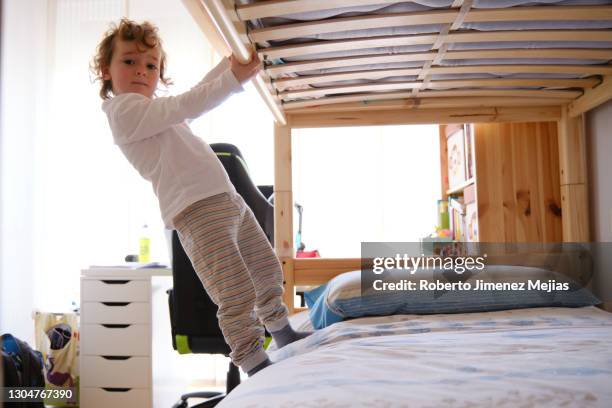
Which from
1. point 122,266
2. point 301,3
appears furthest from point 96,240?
point 301,3

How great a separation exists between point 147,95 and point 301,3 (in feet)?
1.61

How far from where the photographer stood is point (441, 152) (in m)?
2.52

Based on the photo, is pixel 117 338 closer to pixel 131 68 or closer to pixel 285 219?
pixel 285 219

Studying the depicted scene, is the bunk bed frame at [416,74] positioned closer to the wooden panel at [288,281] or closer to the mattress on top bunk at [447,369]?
the wooden panel at [288,281]

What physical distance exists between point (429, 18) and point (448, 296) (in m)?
0.68

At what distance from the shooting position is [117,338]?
200cm

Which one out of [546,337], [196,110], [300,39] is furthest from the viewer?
[300,39]

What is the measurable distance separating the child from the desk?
983 mm

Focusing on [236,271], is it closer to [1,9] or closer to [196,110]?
[196,110]

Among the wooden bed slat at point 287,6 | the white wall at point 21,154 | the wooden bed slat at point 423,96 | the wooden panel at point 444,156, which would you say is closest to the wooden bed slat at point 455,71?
the wooden bed slat at point 423,96


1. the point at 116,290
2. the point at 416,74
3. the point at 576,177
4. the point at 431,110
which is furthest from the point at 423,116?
the point at 116,290

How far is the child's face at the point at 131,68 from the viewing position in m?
1.17

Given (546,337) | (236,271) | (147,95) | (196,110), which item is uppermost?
(147,95)

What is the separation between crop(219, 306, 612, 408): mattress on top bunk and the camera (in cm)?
52
